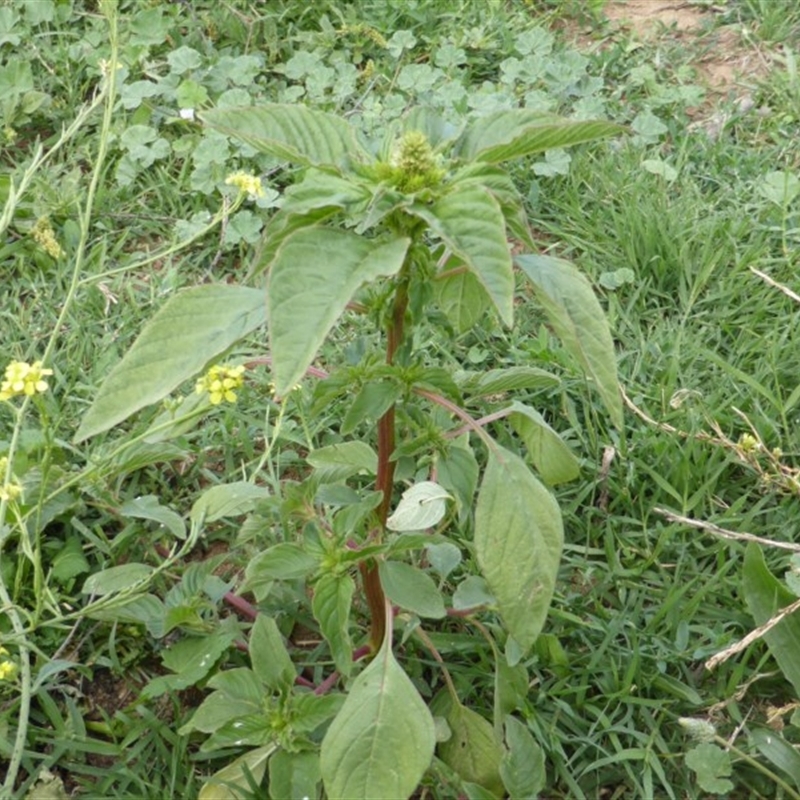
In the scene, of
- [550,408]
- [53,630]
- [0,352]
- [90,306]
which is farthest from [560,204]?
[53,630]

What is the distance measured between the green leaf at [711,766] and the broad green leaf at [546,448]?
0.50 metres

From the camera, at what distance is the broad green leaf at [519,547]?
1558 millimetres

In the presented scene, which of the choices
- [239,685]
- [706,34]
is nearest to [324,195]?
[239,685]

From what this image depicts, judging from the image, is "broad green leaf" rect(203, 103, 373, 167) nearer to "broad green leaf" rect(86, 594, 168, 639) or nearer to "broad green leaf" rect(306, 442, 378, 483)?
"broad green leaf" rect(306, 442, 378, 483)

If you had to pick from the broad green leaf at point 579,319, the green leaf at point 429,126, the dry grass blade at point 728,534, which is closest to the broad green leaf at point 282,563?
the broad green leaf at point 579,319

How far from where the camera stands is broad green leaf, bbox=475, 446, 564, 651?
156 cm

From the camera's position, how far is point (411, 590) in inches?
68.3

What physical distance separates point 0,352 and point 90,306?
25 centimetres

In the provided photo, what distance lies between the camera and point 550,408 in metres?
2.53

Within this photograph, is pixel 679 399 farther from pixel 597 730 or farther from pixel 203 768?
pixel 203 768

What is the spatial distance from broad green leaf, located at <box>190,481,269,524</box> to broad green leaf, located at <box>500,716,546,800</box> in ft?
1.89

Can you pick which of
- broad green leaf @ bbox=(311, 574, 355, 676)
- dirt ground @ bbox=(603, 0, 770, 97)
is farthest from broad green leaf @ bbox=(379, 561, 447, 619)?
dirt ground @ bbox=(603, 0, 770, 97)

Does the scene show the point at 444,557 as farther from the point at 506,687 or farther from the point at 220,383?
the point at 220,383

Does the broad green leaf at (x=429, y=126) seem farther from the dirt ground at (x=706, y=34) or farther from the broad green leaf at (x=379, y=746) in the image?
the dirt ground at (x=706, y=34)
